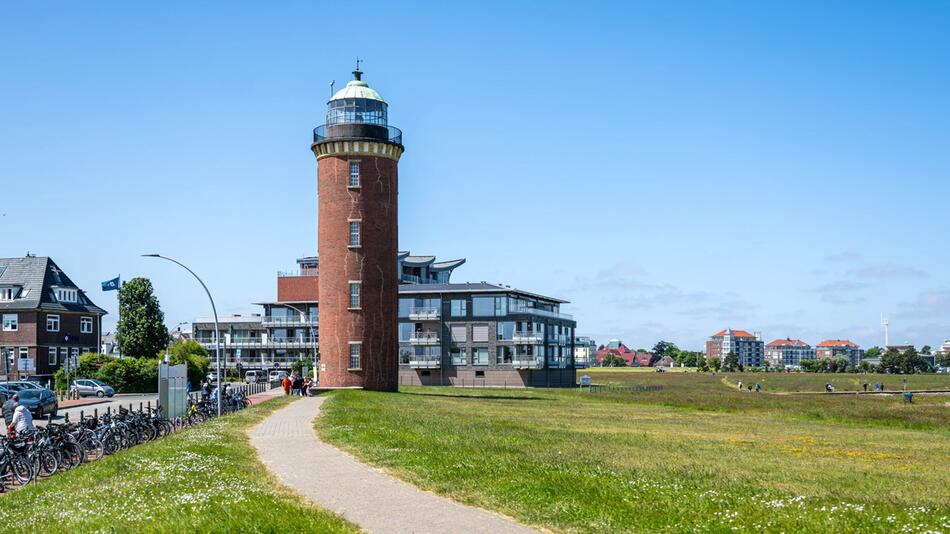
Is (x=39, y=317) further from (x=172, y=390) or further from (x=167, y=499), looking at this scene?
(x=167, y=499)

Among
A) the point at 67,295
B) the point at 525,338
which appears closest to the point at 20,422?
the point at 67,295

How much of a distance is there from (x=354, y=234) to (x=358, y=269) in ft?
8.02

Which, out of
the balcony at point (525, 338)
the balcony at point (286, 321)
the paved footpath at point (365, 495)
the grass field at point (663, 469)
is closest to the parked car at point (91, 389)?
the grass field at point (663, 469)

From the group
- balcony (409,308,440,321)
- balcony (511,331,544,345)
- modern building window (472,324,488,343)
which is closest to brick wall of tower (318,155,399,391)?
balcony (511,331,544,345)

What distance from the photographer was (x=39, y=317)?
292 feet

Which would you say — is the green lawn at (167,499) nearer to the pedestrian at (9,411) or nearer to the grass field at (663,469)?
the grass field at (663,469)

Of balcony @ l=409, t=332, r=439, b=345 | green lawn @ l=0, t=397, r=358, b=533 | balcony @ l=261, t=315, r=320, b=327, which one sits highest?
balcony @ l=261, t=315, r=320, b=327

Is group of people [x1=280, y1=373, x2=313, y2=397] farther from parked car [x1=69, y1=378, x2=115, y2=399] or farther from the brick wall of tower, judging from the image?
parked car [x1=69, y1=378, x2=115, y2=399]

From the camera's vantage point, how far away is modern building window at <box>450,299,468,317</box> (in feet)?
332

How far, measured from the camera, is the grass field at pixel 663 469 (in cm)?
1450

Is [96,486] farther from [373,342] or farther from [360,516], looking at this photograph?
[373,342]

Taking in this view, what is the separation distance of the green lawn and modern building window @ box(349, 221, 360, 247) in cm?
4369

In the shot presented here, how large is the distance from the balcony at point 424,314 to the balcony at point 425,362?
405 cm

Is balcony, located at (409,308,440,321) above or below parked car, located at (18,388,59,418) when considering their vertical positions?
above
